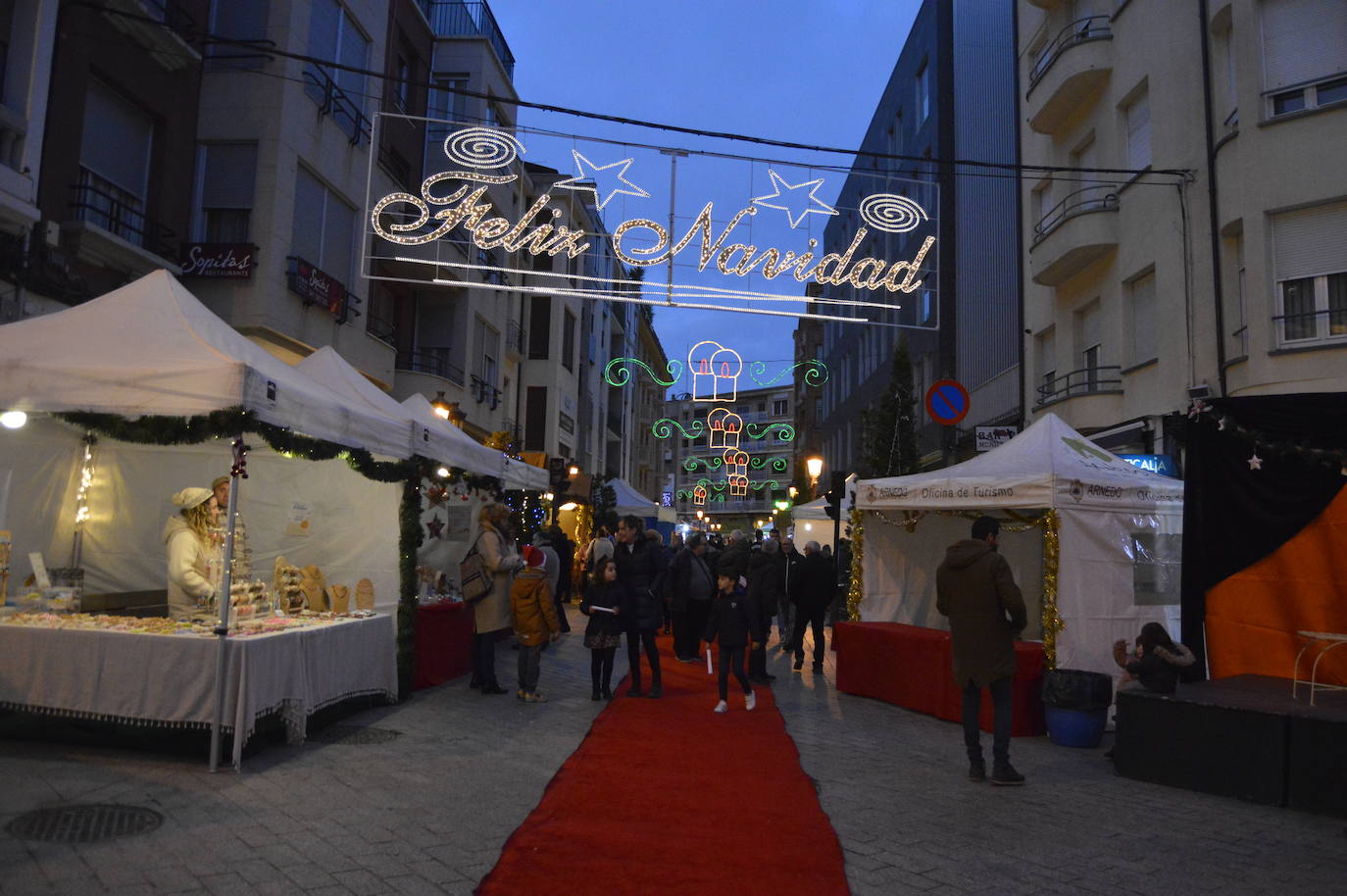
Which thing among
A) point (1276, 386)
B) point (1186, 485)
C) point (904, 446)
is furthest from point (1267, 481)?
point (904, 446)

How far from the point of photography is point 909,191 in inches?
1145

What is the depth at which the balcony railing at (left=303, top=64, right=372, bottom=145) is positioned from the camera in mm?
16250

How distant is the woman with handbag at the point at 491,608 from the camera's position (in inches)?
409

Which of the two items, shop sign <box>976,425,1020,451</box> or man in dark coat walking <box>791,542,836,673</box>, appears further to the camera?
shop sign <box>976,425,1020,451</box>

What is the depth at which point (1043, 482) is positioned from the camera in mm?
9562

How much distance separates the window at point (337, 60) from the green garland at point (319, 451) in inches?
324

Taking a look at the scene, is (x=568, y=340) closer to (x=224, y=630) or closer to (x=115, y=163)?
Answer: (x=115, y=163)

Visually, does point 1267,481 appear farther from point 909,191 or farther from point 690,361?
point 909,191

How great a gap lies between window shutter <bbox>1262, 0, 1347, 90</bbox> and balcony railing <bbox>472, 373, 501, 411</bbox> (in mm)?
17475

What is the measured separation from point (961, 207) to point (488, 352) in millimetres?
13374

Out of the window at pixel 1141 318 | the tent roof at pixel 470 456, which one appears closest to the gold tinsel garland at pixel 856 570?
the tent roof at pixel 470 456

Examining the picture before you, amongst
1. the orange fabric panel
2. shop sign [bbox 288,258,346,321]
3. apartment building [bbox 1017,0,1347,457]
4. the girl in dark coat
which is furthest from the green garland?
apartment building [bbox 1017,0,1347,457]

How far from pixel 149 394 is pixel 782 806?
210 inches

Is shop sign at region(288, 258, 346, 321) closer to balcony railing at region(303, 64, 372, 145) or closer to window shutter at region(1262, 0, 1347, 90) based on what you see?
balcony railing at region(303, 64, 372, 145)
